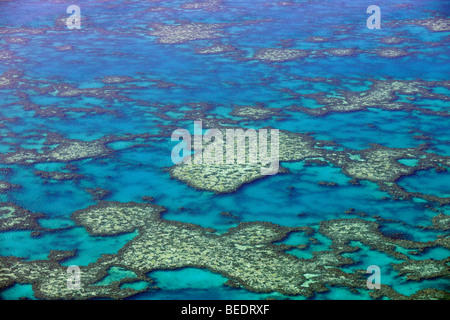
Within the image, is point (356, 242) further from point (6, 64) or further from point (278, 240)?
point (6, 64)

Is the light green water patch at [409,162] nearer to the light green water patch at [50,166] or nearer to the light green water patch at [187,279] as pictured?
the light green water patch at [187,279]

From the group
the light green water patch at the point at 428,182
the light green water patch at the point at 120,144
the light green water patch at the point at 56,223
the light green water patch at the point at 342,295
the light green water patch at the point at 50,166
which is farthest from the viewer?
the light green water patch at the point at 120,144

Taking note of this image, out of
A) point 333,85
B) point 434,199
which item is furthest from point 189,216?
point 333,85

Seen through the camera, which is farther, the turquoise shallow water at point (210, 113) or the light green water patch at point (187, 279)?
the turquoise shallow water at point (210, 113)

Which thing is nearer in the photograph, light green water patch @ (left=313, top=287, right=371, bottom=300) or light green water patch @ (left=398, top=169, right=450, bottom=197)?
light green water patch @ (left=313, top=287, right=371, bottom=300)

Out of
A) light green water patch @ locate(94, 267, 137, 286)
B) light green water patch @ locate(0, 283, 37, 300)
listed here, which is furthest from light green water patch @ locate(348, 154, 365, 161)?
light green water patch @ locate(0, 283, 37, 300)

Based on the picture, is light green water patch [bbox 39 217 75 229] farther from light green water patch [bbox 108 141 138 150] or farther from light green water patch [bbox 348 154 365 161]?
light green water patch [bbox 348 154 365 161]

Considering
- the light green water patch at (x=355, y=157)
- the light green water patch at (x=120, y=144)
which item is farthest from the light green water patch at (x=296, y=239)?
the light green water patch at (x=120, y=144)

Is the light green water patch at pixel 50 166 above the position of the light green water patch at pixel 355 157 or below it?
above
